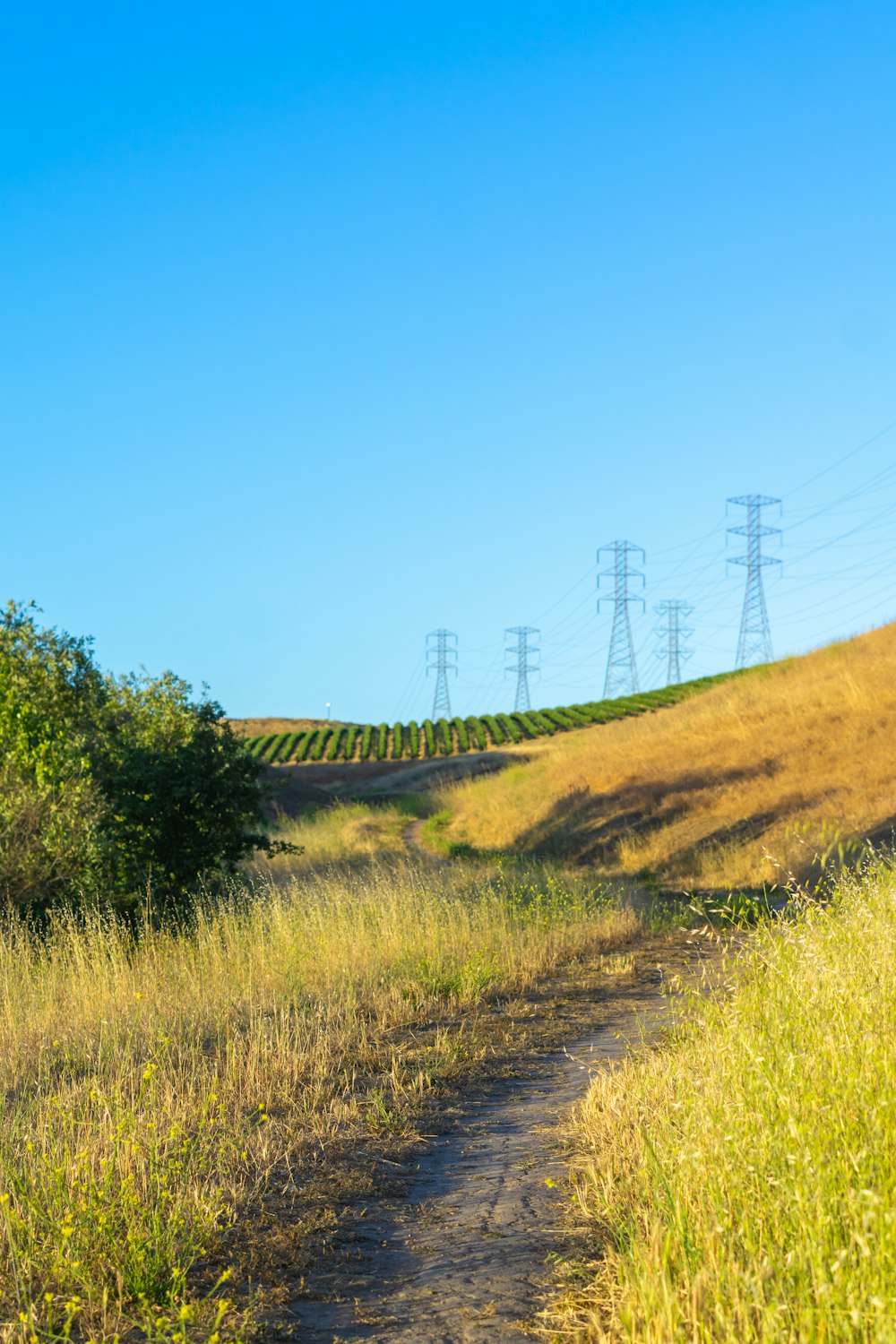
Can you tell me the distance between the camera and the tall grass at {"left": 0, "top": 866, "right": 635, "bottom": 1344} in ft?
13.0

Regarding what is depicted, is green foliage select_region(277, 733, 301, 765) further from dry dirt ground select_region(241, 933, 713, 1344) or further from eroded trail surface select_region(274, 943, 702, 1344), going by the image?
eroded trail surface select_region(274, 943, 702, 1344)

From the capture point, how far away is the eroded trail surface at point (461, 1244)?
3764 millimetres

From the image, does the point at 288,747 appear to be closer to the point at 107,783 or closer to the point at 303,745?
the point at 303,745

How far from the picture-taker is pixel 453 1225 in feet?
15.2

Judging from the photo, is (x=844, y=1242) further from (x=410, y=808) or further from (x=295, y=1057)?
(x=410, y=808)

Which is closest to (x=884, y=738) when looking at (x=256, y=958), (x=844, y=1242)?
(x=256, y=958)

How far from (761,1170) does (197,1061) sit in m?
4.25

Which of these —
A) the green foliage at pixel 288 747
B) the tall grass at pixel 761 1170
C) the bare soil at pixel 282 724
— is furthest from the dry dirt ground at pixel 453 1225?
the bare soil at pixel 282 724

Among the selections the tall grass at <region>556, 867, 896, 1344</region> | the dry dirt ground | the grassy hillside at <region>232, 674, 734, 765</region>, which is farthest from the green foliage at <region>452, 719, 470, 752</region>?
the tall grass at <region>556, 867, 896, 1344</region>

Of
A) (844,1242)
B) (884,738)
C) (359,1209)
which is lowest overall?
(359,1209)

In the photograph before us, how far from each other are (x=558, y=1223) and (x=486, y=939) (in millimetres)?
6719

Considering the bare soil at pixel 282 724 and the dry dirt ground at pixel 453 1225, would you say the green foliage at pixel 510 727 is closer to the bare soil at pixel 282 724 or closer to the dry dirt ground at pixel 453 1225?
the bare soil at pixel 282 724

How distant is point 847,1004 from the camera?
5.00m

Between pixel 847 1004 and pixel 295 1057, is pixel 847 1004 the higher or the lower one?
the higher one
